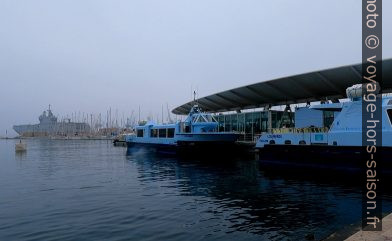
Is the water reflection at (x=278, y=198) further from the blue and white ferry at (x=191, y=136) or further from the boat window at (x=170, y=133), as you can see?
the boat window at (x=170, y=133)

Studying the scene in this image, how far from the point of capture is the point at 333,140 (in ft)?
84.7

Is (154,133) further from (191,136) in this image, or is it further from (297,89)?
(297,89)

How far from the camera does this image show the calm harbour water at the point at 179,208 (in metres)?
12.1

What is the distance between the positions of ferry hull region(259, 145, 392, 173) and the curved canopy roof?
14.5m

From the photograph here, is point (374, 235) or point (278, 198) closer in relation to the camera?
point (374, 235)

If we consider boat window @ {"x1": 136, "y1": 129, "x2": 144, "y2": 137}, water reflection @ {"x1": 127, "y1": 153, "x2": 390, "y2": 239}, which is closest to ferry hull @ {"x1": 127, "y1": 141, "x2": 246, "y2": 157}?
water reflection @ {"x1": 127, "y1": 153, "x2": 390, "y2": 239}

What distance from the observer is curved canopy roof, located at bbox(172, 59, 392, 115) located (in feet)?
130

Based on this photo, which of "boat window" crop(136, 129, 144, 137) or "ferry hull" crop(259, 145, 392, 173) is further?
"boat window" crop(136, 129, 144, 137)

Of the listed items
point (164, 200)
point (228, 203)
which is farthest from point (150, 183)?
point (228, 203)

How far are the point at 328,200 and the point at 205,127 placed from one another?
1161 inches

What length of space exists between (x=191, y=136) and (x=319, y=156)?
65.9 ft

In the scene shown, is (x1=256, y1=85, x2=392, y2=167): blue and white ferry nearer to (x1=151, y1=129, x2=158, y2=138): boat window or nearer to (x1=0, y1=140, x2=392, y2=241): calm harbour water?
(x1=0, y1=140, x2=392, y2=241): calm harbour water

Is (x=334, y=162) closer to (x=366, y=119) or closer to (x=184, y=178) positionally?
(x=366, y=119)

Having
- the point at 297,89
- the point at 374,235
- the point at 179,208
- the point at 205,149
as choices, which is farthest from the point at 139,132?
the point at 374,235
